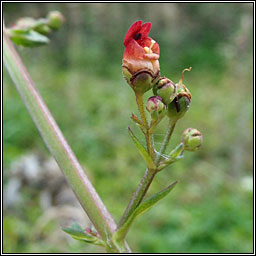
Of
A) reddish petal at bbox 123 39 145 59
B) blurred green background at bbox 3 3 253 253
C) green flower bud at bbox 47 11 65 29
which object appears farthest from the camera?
blurred green background at bbox 3 3 253 253

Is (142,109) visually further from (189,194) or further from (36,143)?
(36,143)

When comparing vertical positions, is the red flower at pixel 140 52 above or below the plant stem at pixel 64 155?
above

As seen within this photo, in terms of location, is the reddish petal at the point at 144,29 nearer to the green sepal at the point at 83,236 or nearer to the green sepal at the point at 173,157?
the green sepal at the point at 173,157

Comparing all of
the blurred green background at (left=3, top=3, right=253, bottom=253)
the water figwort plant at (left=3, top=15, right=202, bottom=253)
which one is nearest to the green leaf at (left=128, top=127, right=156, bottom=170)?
the water figwort plant at (left=3, top=15, right=202, bottom=253)

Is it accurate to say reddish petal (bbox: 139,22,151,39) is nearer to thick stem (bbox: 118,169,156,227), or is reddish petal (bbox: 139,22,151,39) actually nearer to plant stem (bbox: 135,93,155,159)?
plant stem (bbox: 135,93,155,159)

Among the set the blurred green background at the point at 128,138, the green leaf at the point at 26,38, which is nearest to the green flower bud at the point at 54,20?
the green leaf at the point at 26,38
